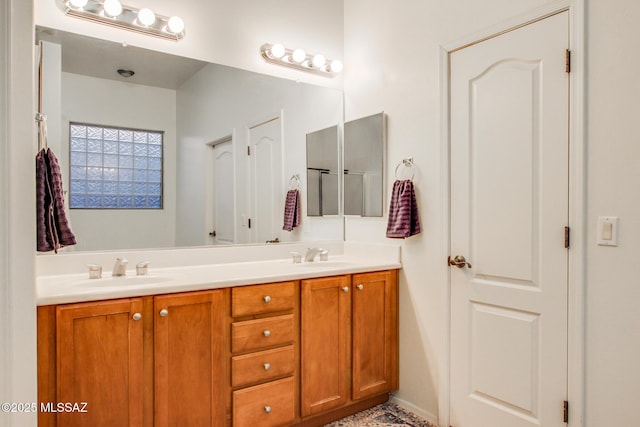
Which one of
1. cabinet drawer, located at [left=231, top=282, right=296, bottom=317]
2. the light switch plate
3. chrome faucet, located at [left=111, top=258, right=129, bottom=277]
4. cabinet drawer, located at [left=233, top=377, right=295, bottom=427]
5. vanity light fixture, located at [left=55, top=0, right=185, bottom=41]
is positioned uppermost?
vanity light fixture, located at [left=55, top=0, right=185, bottom=41]

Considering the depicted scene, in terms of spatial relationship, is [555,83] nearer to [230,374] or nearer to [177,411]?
[230,374]

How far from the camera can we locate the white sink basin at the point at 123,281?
6.03 ft

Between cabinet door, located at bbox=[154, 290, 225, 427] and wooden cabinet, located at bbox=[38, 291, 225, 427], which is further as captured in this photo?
cabinet door, located at bbox=[154, 290, 225, 427]

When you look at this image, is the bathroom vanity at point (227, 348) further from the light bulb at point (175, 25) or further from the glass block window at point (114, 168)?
the light bulb at point (175, 25)

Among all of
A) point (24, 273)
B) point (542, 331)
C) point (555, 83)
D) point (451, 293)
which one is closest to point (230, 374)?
point (24, 273)

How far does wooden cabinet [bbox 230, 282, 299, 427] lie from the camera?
1.87 metres

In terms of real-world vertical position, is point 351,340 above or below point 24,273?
below

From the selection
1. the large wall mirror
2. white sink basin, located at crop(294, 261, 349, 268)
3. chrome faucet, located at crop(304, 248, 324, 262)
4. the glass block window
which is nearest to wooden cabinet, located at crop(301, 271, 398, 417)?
white sink basin, located at crop(294, 261, 349, 268)

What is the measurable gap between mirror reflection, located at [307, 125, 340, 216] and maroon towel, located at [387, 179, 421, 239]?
2.09 feet

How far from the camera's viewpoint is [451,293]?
2.21m

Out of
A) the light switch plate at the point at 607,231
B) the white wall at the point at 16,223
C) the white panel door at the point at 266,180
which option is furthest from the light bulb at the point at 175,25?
the light switch plate at the point at 607,231

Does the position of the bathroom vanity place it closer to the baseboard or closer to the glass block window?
the baseboard

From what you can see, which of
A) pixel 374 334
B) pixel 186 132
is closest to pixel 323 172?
pixel 186 132

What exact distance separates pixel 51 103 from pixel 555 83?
2340 millimetres
